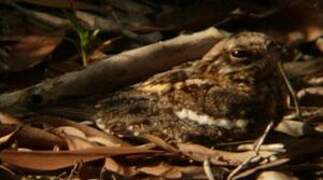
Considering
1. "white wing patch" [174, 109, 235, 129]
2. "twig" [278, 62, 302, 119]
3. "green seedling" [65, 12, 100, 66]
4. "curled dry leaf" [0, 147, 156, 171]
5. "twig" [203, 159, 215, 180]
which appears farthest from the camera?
"green seedling" [65, 12, 100, 66]

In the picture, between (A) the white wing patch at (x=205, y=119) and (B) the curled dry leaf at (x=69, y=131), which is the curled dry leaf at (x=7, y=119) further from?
(A) the white wing patch at (x=205, y=119)

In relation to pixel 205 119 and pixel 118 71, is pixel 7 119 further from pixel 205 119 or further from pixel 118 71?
pixel 205 119

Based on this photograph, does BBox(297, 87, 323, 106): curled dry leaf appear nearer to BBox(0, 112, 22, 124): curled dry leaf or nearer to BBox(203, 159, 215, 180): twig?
BBox(203, 159, 215, 180): twig

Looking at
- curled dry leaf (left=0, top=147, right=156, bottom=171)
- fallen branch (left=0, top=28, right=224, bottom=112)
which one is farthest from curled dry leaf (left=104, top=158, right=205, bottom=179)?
fallen branch (left=0, top=28, right=224, bottom=112)

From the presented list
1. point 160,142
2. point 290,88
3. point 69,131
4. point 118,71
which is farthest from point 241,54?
point 69,131

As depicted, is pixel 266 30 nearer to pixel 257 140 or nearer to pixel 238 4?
pixel 238 4
